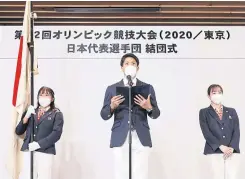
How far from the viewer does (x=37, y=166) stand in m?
4.52

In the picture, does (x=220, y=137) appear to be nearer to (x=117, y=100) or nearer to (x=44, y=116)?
(x=117, y=100)

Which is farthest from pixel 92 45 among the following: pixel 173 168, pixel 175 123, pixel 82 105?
pixel 173 168

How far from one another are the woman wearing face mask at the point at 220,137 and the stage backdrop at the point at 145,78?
115 centimetres

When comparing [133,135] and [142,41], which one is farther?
[142,41]

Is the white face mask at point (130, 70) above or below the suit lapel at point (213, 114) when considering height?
above

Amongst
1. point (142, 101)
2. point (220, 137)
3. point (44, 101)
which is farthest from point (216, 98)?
point (44, 101)

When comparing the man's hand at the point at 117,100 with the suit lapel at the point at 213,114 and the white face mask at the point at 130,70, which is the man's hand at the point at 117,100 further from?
the suit lapel at the point at 213,114

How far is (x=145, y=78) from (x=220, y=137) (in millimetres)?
1607

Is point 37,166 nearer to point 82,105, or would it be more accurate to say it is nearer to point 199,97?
point 82,105

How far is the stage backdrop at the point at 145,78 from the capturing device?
5844 millimetres

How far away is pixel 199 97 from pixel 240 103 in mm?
554

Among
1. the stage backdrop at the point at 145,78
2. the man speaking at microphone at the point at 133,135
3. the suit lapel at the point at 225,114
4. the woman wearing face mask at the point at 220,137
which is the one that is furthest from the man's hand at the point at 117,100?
the stage backdrop at the point at 145,78

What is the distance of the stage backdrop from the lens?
5.84 meters

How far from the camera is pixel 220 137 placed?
15.2 ft
